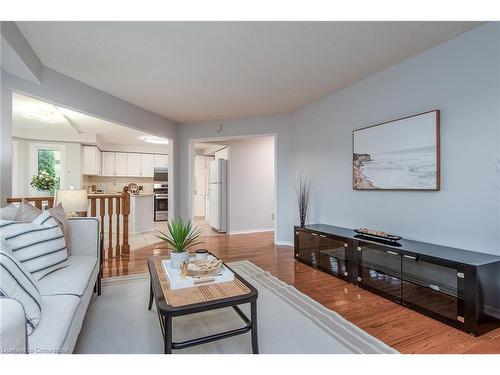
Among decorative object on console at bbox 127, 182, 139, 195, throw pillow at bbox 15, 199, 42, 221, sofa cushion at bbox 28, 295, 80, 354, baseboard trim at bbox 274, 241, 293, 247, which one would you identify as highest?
decorative object on console at bbox 127, 182, 139, 195

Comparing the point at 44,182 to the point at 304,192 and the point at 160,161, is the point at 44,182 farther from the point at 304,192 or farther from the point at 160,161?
the point at 304,192

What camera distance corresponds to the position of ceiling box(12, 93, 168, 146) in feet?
13.7

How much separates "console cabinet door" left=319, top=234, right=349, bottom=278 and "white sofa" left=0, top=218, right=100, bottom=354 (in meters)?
2.48

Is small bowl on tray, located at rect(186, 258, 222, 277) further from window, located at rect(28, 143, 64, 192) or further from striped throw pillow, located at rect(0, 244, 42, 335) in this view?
window, located at rect(28, 143, 64, 192)

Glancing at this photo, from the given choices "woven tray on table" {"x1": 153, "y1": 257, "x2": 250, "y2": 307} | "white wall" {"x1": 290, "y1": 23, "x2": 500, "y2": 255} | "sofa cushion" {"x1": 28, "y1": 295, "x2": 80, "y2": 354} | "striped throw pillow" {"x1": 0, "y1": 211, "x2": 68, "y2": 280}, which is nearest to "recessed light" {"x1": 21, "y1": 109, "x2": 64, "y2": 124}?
"striped throw pillow" {"x1": 0, "y1": 211, "x2": 68, "y2": 280}

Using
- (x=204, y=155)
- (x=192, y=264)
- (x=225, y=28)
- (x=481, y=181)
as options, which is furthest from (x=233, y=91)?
(x=204, y=155)

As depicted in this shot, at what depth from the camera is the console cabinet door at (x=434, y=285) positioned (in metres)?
Result: 1.98

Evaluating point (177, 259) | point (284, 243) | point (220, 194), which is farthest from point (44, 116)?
point (284, 243)

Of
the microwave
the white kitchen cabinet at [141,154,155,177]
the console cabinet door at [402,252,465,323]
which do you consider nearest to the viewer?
the console cabinet door at [402,252,465,323]

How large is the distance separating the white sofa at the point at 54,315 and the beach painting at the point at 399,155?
2906 mm

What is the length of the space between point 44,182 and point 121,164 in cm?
198

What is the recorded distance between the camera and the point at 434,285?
7.09 feet

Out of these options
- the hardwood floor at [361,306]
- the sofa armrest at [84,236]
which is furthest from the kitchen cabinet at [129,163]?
the sofa armrest at [84,236]
